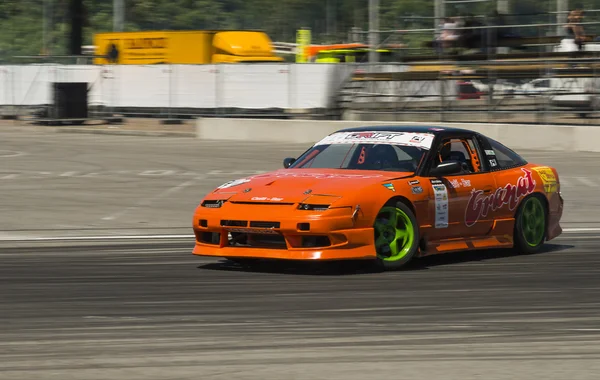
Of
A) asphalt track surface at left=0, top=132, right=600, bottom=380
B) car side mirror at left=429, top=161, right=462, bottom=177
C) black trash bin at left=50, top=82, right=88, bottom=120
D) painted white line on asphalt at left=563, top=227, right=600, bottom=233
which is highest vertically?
black trash bin at left=50, top=82, right=88, bottom=120

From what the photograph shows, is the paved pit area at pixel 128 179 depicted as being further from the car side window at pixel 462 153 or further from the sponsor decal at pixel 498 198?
the car side window at pixel 462 153

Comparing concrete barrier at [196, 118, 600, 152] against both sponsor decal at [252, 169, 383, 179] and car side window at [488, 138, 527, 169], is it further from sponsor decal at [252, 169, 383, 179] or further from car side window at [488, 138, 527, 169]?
sponsor decal at [252, 169, 383, 179]

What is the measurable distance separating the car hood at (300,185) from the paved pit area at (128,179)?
11.7 ft

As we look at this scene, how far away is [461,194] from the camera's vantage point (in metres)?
10.4

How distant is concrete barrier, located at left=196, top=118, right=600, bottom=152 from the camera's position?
24.2 m

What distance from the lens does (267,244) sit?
9.55 metres

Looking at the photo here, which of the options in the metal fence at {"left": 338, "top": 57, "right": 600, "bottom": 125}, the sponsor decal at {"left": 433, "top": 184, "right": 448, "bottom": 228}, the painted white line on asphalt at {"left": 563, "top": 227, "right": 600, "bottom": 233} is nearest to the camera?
Result: the sponsor decal at {"left": 433, "top": 184, "right": 448, "bottom": 228}

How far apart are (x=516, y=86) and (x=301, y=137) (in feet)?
16.8

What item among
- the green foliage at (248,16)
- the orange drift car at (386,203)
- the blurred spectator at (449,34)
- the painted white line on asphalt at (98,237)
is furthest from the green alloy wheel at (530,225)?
the green foliage at (248,16)

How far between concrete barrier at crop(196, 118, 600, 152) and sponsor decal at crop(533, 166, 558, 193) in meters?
10.9

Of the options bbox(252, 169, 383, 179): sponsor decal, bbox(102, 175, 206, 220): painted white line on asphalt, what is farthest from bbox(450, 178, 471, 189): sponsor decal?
bbox(102, 175, 206, 220): painted white line on asphalt

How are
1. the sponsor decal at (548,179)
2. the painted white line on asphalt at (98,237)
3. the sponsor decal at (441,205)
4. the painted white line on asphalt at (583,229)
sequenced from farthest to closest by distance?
the painted white line on asphalt at (583,229)
the painted white line on asphalt at (98,237)
the sponsor decal at (548,179)
the sponsor decal at (441,205)

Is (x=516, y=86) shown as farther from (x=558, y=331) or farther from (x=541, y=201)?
(x=558, y=331)

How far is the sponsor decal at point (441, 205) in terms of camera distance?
400 inches
